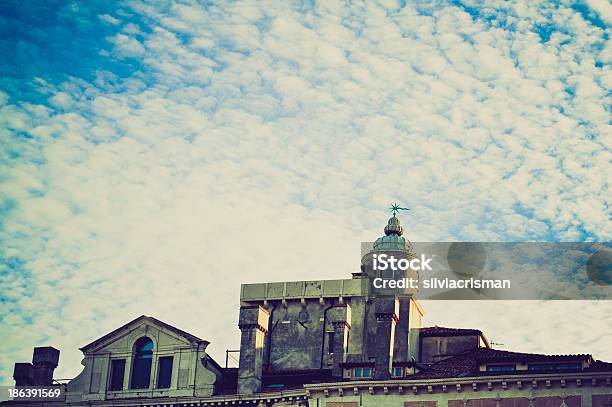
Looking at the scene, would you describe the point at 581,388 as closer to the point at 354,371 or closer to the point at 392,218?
the point at 354,371

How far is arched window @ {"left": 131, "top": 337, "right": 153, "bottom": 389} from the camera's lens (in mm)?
61156

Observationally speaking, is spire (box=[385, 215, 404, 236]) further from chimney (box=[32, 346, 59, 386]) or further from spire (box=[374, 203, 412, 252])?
chimney (box=[32, 346, 59, 386])

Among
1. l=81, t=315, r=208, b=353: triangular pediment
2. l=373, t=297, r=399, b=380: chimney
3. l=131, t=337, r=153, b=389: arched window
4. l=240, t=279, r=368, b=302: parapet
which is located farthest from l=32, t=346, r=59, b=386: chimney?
l=373, t=297, r=399, b=380: chimney

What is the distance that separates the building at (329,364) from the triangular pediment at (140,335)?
0.05 m

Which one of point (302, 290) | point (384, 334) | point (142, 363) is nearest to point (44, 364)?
point (142, 363)

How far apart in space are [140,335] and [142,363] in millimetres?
1312

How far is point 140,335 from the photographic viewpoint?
61.9m

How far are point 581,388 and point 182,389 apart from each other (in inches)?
708

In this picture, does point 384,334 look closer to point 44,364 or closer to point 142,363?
point 142,363

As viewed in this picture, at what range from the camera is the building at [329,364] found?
54594mm

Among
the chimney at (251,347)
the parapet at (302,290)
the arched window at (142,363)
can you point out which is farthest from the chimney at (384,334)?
the arched window at (142,363)

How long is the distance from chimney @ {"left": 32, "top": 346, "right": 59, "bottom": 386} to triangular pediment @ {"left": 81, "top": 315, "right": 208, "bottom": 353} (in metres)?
2.97

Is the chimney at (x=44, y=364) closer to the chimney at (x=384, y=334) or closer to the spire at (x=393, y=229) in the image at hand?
the chimney at (x=384, y=334)

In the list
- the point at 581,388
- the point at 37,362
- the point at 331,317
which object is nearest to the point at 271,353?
the point at 331,317
